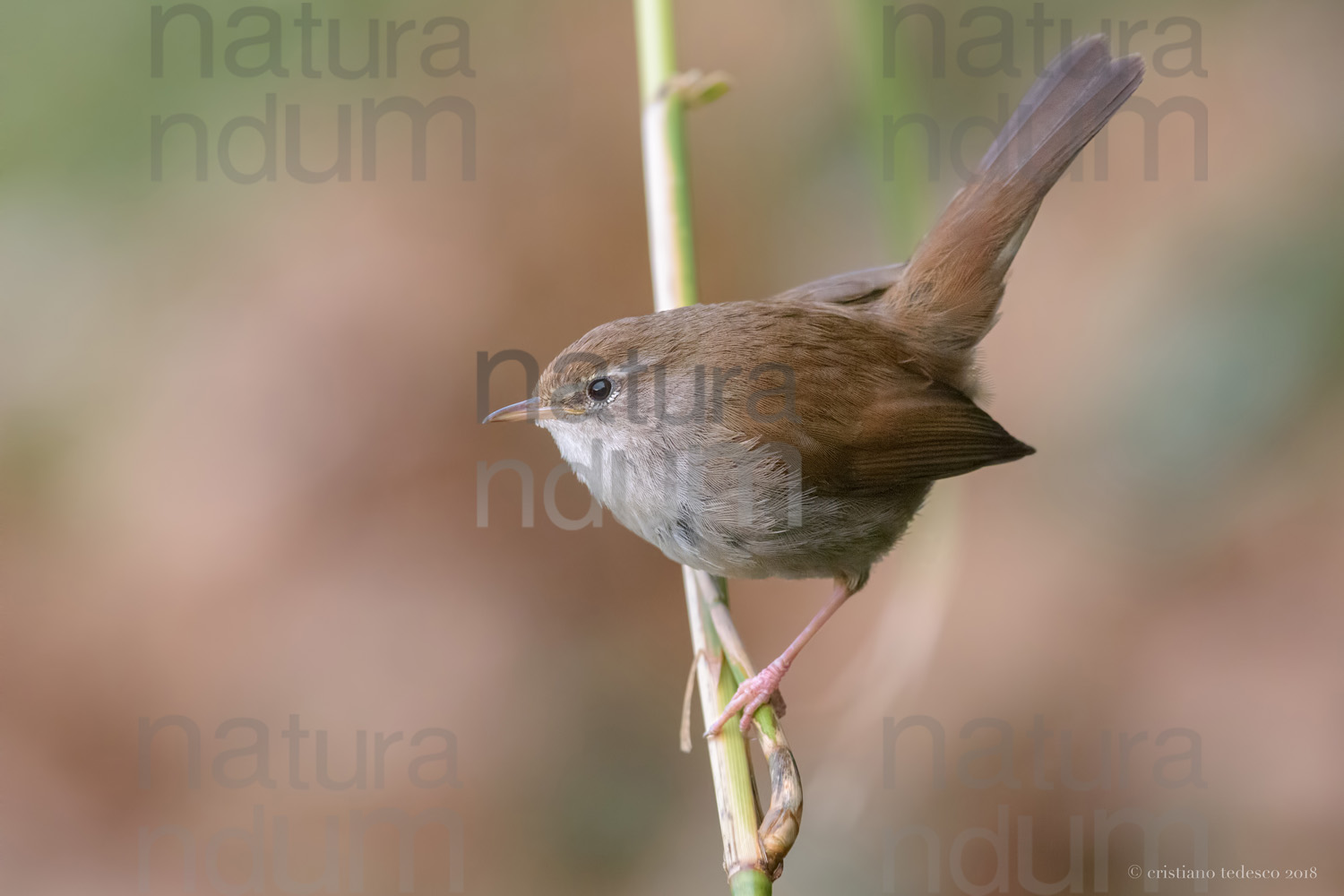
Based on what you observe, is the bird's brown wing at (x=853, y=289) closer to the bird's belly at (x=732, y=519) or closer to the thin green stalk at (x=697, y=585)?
the thin green stalk at (x=697, y=585)

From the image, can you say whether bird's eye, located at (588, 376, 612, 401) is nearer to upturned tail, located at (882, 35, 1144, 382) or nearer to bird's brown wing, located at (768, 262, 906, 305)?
bird's brown wing, located at (768, 262, 906, 305)

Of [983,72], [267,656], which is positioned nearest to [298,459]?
[267,656]

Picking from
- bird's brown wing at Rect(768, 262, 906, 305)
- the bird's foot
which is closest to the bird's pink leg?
the bird's foot

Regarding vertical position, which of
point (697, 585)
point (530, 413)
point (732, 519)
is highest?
point (530, 413)

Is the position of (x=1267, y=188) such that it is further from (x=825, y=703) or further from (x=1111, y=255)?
(x=825, y=703)

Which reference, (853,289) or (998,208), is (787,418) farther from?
(998,208)

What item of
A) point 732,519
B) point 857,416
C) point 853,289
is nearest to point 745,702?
point 732,519
